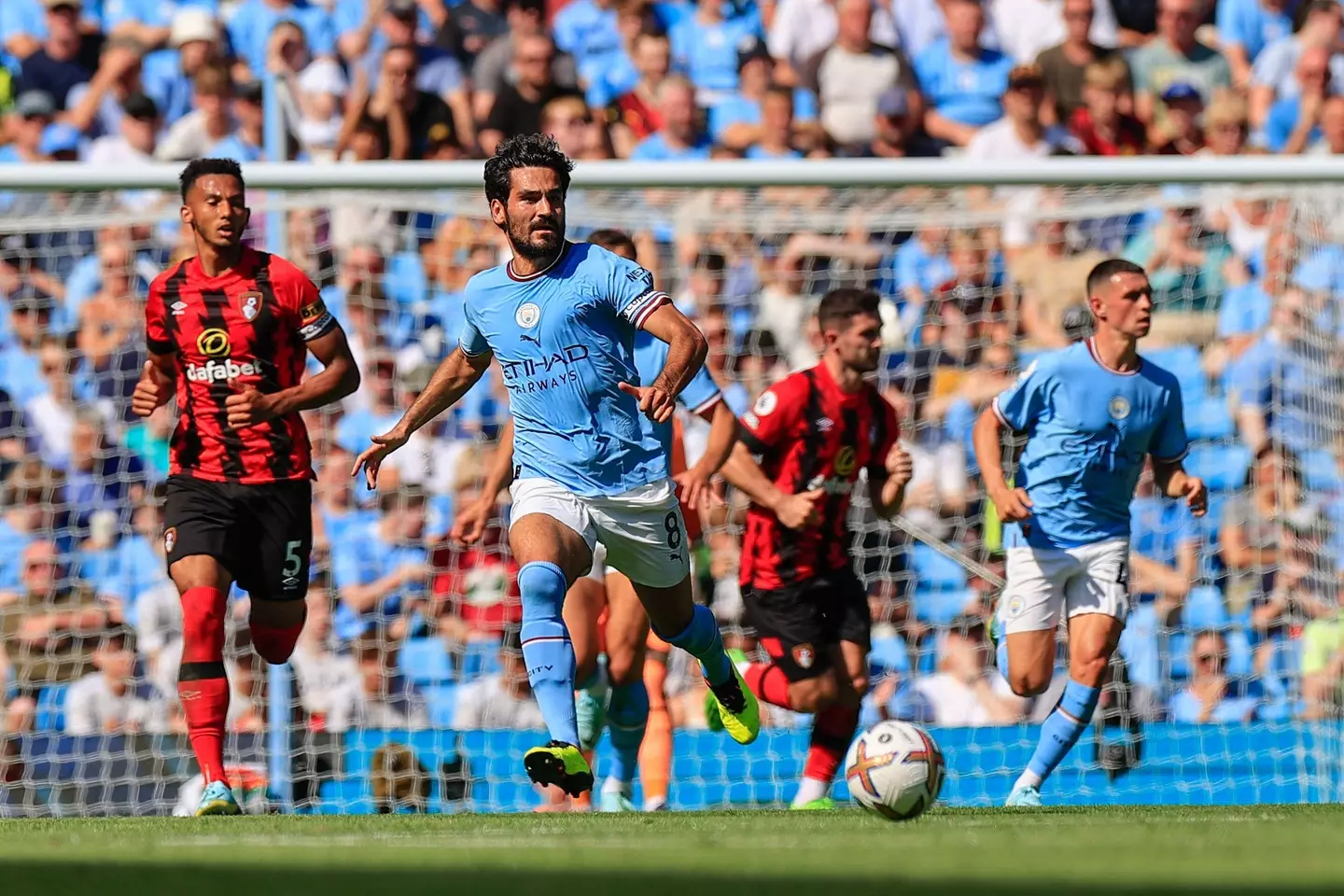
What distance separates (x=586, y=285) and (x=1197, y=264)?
6.05 m

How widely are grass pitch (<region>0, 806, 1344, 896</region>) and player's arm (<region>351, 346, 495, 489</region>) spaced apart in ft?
4.95

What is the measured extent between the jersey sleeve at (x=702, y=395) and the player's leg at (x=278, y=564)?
1.80m

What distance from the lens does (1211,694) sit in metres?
11.3

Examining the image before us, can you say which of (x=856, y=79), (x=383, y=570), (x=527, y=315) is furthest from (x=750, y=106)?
(x=527, y=315)

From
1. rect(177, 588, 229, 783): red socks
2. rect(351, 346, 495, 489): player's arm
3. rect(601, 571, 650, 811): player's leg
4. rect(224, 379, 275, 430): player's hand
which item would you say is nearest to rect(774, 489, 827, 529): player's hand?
rect(601, 571, 650, 811): player's leg

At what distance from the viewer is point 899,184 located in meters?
10.4

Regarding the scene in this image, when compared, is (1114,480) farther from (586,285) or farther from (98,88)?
(98,88)

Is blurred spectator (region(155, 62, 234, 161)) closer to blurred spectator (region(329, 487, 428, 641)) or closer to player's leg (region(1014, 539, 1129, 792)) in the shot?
blurred spectator (region(329, 487, 428, 641))

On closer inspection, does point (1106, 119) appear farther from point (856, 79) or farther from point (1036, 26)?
point (856, 79)

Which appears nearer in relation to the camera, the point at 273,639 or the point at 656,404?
the point at 656,404

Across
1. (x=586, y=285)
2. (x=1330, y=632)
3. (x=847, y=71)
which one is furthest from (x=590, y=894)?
(x=847, y=71)

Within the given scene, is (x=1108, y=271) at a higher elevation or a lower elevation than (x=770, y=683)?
higher

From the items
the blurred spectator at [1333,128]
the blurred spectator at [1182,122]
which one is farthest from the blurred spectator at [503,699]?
the blurred spectator at [1333,128]

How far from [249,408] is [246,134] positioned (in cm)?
577
